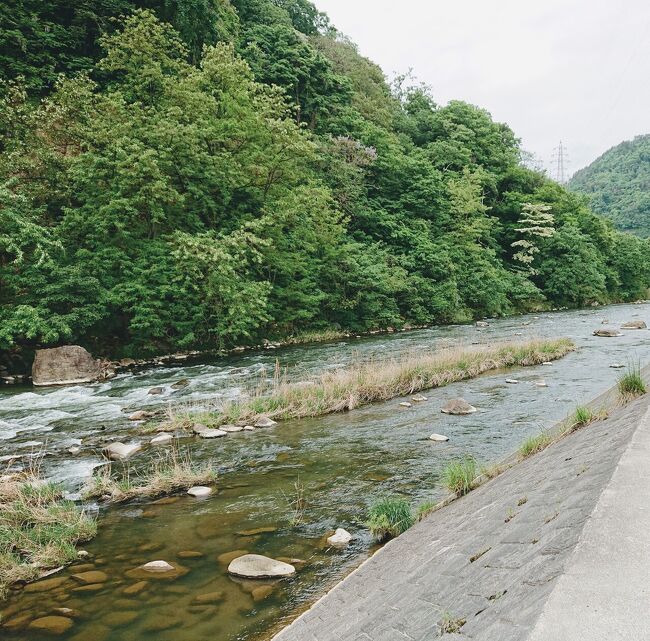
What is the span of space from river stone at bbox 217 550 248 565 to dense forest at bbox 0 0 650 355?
13.5m

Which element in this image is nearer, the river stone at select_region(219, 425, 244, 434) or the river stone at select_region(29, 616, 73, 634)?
the river stone at select_region(29, 616, 73, 634)

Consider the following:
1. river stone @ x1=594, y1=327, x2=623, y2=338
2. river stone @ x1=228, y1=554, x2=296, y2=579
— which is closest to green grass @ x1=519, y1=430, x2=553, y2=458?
river stone @ x1=228, y1=554, x2=296, y2=579

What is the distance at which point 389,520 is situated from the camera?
15.8ft

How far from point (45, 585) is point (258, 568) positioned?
6.24 ft

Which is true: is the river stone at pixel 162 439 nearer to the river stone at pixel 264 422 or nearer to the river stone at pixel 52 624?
the river stone at pixel 264 422

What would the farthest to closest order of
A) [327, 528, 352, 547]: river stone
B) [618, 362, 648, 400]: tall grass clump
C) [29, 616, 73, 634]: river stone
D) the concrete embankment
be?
[618, 362, 648, 400]: tall grass clump, [327, 528, 352, 547]: river stone, [29, 616, 73, 634]: river stone, the concrete embankment

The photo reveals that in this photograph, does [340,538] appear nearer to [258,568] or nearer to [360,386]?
[258,568]

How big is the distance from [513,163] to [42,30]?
140 ft

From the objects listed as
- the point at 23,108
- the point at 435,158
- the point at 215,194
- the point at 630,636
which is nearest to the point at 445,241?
the point at 435,158

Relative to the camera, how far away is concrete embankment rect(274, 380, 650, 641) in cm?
172

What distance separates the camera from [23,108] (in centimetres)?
1856

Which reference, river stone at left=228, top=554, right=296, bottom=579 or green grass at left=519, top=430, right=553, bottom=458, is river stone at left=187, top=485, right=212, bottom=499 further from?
green grass at left=519, top=430, right=553, bottom=458

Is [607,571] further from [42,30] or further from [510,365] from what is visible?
[42,30]

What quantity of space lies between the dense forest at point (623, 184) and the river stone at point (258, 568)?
93235mm
